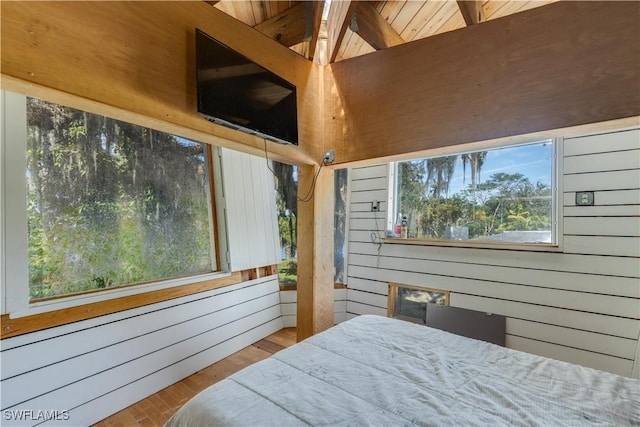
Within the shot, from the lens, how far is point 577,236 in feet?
7.16

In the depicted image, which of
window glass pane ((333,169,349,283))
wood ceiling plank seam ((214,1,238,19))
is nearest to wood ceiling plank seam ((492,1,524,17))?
wood ceiling plank seam ((214,1,238,19))

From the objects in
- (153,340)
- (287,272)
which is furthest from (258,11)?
(287,272)

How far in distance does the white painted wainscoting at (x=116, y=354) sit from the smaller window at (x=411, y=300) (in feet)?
5.42

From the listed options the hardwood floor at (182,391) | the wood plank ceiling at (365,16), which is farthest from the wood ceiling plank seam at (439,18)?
the hardwood floor at (182,391)

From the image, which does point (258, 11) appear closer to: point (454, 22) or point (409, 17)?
point (409, 17)

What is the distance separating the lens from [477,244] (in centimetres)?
259

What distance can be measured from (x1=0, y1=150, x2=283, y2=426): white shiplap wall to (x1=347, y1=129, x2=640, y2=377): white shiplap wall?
2091 mm

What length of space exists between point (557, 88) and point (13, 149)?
313 cm

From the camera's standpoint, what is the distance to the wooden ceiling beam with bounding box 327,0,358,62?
1818 mm

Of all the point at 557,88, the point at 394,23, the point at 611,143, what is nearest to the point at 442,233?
the point at 611,143

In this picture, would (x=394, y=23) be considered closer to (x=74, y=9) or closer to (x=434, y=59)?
(x=434, y=59)

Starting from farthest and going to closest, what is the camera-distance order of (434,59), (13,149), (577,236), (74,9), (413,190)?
(413,190), (577,236), (434,59), (13,149), (74,9)

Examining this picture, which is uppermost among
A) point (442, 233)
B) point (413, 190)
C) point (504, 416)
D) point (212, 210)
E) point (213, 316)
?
point (413, 190)

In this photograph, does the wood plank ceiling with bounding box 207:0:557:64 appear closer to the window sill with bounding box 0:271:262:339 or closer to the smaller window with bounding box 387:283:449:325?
the window sill with bounding box 0:271:262:339
